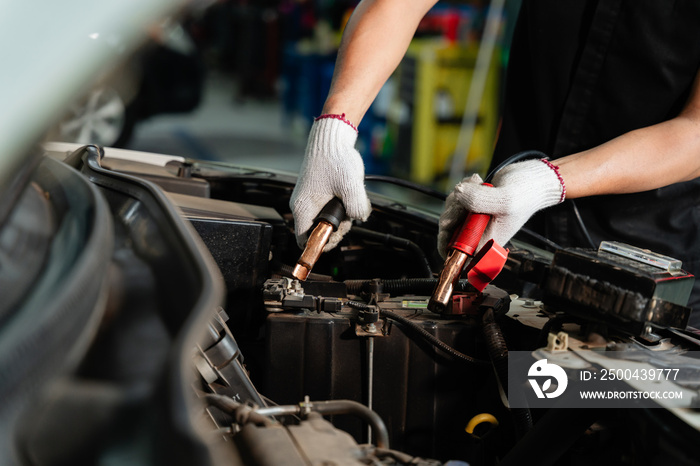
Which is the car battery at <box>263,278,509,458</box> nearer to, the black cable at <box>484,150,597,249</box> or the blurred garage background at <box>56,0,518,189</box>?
the black cable at <box>484,150,597,249</box>

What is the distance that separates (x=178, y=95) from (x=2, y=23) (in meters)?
4.46

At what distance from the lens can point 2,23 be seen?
61cm

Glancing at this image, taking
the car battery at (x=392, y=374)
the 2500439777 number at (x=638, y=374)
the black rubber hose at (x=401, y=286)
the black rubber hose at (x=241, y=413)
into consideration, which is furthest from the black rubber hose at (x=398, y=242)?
the black rubber hose at (x=241, y=413)

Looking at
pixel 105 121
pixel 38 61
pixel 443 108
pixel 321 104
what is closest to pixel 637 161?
pixel 38 61

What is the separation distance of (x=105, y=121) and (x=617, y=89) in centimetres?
341

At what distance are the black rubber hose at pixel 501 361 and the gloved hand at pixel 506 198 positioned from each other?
8.5 inches

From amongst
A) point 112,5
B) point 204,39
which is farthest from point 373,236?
point 204,39

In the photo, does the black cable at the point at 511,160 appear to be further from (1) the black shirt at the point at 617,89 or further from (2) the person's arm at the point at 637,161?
(1) the black shirt at the point at 617,89

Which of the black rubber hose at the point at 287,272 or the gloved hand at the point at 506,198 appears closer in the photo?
the gloved hand at the point at 506,198

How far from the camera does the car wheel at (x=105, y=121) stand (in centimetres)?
378

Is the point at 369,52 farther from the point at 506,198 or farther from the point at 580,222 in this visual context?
the point at 580,222

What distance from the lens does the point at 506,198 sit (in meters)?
1.08

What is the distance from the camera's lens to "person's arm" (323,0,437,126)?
1.29m

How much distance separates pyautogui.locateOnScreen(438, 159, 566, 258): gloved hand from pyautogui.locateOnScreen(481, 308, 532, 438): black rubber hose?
0.22m
